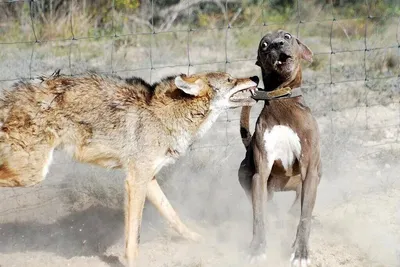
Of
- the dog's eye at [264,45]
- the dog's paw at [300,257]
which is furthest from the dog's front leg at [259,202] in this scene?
the dog's eye at [264,45]

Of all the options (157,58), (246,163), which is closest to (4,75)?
(157,58)

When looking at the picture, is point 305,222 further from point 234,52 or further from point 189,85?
point 234,52

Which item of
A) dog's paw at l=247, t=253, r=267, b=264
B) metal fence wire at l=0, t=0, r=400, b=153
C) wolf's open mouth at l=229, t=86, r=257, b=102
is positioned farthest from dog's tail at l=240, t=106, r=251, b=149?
metal fence wire at l=0, t=0, r=400, b=153

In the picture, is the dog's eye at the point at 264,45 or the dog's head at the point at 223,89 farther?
the dog's head at the point at 223,89

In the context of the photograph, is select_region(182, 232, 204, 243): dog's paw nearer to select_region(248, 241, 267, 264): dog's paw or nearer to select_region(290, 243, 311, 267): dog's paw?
select_region(248, 241, 267, 264): dog's paw

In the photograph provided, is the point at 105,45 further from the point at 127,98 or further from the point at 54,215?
the point at 127,98

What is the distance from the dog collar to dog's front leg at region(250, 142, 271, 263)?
1.35 feet

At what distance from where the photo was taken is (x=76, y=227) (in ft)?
24.2

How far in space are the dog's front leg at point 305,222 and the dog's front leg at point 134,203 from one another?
4.18 feet

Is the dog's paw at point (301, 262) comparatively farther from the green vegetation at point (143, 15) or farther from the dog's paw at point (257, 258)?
the green vegetation at point (143, 15)

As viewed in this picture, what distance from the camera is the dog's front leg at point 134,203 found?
621 cm

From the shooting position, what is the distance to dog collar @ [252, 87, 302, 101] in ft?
20.1

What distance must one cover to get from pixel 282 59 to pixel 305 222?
1298mm

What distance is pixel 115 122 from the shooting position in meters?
6.37
